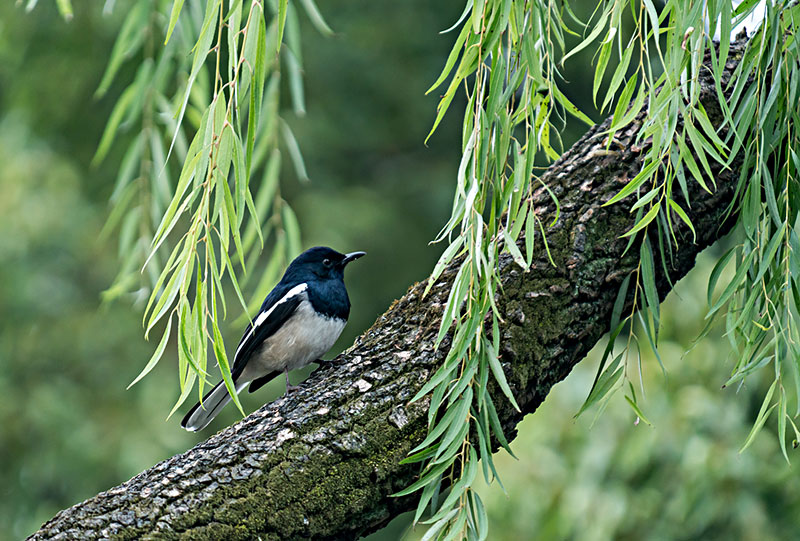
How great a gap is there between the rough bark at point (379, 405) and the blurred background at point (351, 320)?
0.76m

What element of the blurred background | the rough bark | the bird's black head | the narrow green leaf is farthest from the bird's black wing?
the narrow green leaf

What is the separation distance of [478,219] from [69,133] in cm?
646

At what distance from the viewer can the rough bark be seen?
1694 millimetres

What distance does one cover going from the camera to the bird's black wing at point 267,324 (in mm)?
2971

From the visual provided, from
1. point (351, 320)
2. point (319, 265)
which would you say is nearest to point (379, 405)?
point (319, 265)

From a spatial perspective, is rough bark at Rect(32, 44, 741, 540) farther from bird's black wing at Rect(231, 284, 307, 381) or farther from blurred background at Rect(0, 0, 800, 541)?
bird's black wing at Rect(231, 284, 307, 381)

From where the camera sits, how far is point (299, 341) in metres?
2.94

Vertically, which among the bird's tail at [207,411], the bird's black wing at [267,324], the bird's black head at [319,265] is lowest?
the bird's tail at [207,411]

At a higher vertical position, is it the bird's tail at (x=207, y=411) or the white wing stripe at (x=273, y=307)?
the white wing stripe at (x=273, y=307)

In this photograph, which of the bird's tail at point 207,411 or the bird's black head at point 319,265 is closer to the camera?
the bird's tail at point 207,411

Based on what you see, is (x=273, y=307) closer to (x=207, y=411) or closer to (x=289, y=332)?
(x=289, y=332)

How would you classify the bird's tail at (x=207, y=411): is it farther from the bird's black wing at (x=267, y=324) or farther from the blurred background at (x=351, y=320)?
the blurred background at (x=351, y=320)

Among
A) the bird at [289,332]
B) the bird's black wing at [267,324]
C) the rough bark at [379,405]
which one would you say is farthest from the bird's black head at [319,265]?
the rough bark at [379,405]

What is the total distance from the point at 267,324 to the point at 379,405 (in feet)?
4.03
